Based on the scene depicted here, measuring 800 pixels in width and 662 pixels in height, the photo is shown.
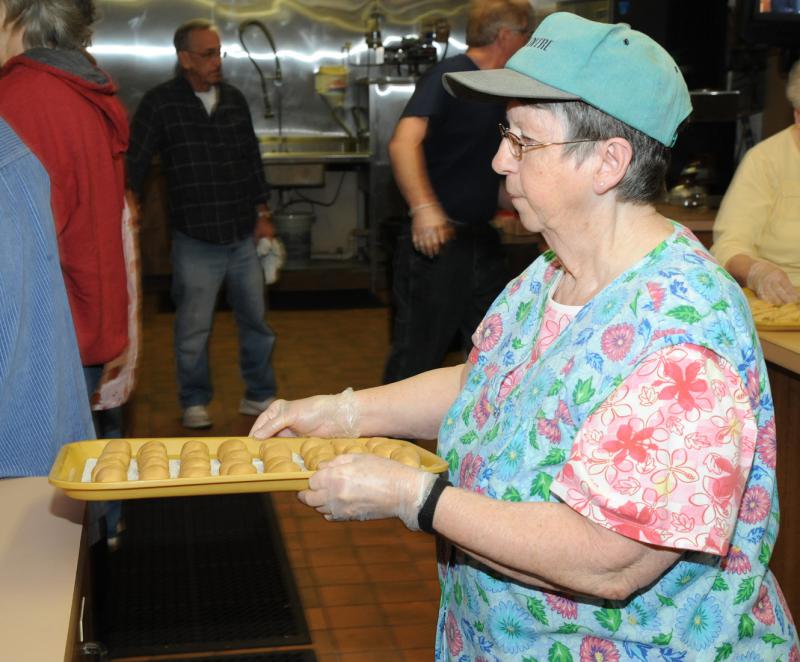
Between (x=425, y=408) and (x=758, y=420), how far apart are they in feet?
2.16

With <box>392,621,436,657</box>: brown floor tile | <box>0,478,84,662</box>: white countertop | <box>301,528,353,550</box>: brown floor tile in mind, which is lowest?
<box>301,528,353,550</box>: brown floor tile

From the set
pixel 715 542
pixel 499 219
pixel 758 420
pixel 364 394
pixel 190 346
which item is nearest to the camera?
pixel 715 542

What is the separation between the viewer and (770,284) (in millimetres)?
3168

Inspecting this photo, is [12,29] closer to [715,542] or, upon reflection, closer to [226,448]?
[226,448]

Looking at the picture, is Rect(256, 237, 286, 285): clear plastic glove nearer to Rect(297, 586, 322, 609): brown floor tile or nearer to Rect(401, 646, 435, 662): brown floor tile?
Rect(297, 586, 322, 609): brown floor tile

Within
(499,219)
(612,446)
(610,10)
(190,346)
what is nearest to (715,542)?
(612,446)

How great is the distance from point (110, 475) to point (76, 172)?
136 cm

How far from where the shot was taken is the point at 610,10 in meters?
6.94

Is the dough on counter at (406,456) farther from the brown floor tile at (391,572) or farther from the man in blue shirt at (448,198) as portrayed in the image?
the man in blue shirt at (448,198)

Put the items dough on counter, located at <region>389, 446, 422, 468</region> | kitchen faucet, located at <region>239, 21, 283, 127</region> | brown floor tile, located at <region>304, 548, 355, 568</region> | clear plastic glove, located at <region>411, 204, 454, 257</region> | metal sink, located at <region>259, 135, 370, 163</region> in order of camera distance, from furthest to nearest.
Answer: metal sink, located at <region>259, 135, 370, 163</region> → kitchen faucet, located at <region>239, 21, 283, 127</region> → clear plastic glove, located at <region>411, 204, 454, 257</region> → brown floor tile, located at <region>304, 548, 355, 568</region> → dough on counter, located at <region>389, 446, 422, 468</region>

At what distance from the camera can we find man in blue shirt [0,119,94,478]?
5.91 ft

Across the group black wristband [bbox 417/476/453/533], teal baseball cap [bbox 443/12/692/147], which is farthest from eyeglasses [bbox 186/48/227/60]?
black wristband [bbox 417/476/453/533]

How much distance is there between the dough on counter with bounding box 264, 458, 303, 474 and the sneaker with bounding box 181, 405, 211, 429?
11.9 ft

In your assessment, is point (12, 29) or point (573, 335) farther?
point (12, 29)
